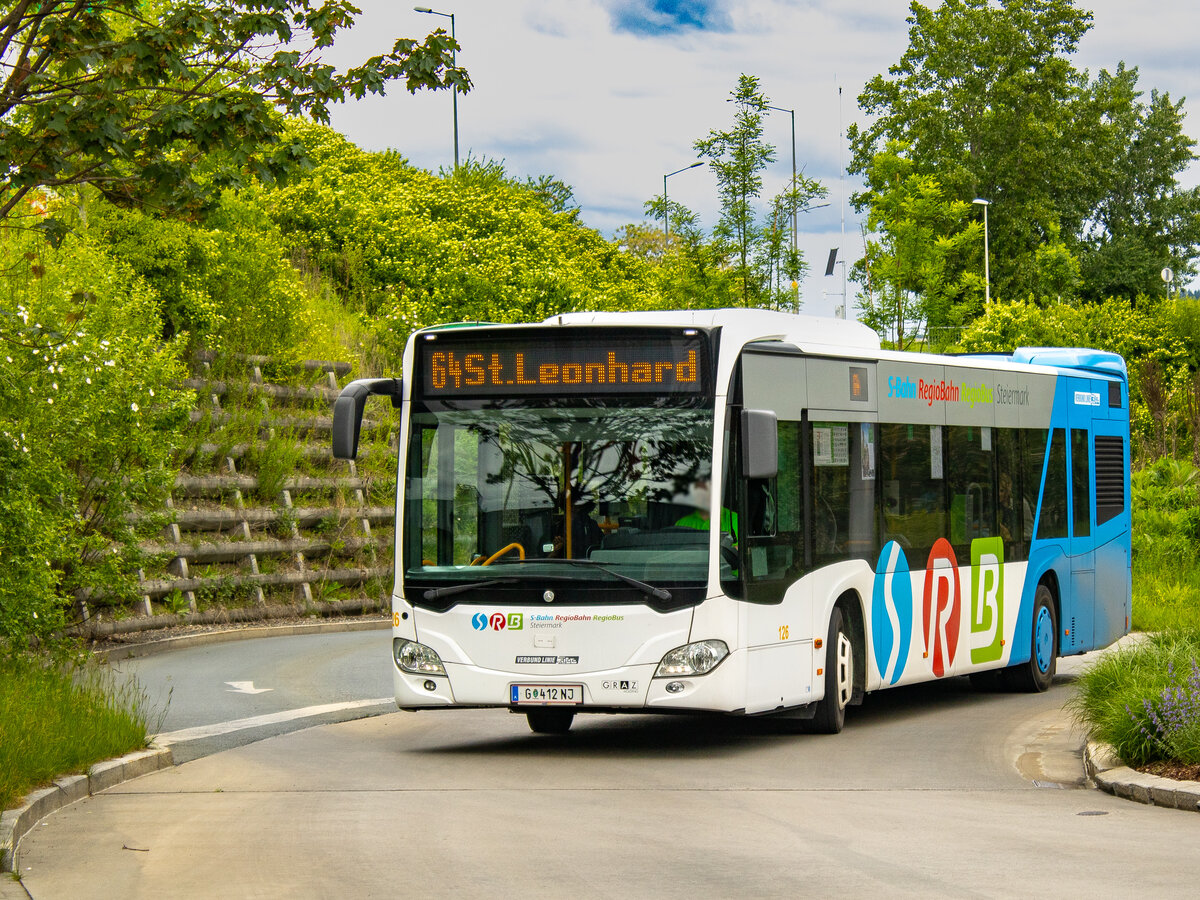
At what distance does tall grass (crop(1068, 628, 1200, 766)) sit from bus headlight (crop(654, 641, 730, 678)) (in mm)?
2596

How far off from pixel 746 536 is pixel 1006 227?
62.3 meters

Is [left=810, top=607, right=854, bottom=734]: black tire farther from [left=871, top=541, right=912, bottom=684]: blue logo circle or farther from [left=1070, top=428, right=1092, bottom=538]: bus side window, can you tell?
[left=1070, top=428, right=1092, bottom=538]: bus side window

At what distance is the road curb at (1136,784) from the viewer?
9.90 m

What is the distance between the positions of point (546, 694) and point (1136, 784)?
12.9 feet

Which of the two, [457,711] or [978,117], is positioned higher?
[978,117]

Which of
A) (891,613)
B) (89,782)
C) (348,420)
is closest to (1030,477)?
(891,613)

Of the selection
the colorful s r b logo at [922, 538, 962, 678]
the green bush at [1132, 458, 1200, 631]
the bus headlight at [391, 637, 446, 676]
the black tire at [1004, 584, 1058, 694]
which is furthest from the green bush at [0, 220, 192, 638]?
the green bush at [1132, 458, 1200, 631]

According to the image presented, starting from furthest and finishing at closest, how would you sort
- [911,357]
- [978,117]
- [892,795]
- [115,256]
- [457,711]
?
[978,117]
[115,256]
[457,711]
[911,357]
[892,795]

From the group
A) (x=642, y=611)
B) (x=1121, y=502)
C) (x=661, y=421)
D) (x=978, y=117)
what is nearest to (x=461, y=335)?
(x=661, y=421)

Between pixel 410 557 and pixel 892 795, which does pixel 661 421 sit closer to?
pixel 410 557

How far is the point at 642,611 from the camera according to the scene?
1202 cm

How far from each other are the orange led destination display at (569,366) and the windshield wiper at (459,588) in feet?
4.36

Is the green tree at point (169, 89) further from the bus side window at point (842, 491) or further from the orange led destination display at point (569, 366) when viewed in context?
the bus side window at point (842, 491)

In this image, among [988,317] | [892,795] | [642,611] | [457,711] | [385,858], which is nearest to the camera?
[385,858]
